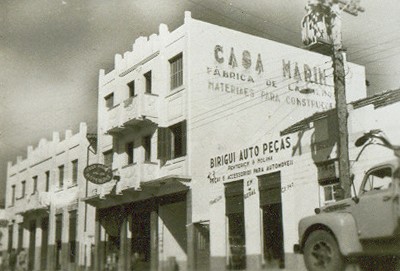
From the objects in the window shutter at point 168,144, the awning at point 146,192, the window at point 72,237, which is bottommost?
the window at point 72,237

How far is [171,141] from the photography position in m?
24.9

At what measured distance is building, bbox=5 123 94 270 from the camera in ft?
105

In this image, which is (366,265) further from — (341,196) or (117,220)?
(117,220)

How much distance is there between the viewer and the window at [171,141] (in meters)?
24.4

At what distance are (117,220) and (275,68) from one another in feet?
37.2

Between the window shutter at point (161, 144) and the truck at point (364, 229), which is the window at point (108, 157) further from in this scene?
the truck at point (364, 229)

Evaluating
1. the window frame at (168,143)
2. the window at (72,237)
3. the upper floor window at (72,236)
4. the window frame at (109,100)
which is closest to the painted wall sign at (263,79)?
the window frame at (168,143)

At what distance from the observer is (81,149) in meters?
32.5

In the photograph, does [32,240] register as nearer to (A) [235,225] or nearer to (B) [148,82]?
(B) [148,82]

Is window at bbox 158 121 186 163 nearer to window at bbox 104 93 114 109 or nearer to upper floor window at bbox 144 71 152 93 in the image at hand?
upper floor window at bbox 144 71 152 93

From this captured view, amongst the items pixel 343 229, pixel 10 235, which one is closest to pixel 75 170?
pixel 10 235

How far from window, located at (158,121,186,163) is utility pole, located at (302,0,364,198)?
966cm

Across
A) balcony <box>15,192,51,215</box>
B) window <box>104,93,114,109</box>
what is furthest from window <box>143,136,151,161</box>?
balcony <box>15,192,51,215</box>

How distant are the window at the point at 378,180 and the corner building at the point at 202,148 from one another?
7.64m
